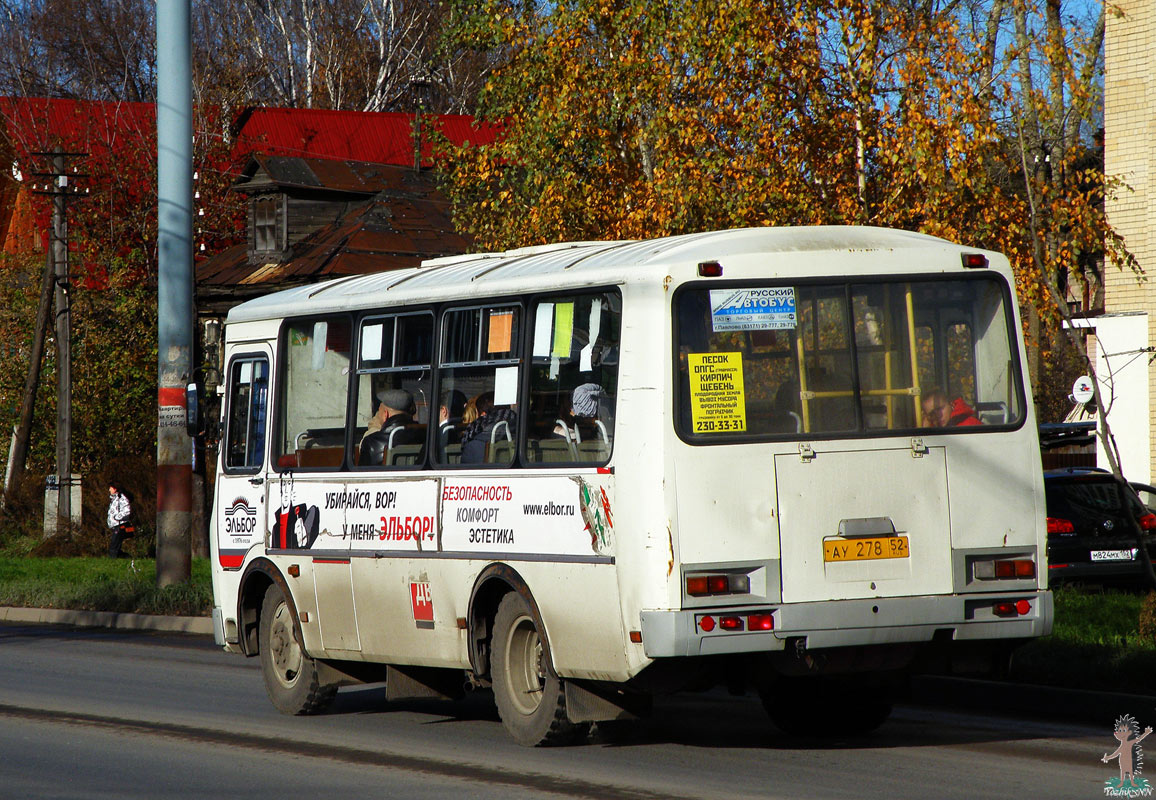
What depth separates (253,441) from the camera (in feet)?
41.3

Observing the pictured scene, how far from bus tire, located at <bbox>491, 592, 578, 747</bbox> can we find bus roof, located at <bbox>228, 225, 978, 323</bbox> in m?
1.88

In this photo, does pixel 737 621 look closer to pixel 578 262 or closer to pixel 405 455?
pixel 578 262

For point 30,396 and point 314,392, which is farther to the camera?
point 30,396

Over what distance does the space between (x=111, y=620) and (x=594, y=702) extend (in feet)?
40.3

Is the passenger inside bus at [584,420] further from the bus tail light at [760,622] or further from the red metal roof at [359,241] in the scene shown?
the red metal roof at [359,241]

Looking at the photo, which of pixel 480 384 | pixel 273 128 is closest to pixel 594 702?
pixel 480 384

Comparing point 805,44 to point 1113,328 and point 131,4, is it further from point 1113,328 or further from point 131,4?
point 131,4

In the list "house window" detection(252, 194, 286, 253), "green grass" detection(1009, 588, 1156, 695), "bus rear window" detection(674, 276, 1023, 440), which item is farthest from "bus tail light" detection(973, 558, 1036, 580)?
"house window" detection(252, 194, 286, 253)

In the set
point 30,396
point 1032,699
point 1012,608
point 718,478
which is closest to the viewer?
point 718,478

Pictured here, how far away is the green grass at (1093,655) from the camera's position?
11156 millimetres

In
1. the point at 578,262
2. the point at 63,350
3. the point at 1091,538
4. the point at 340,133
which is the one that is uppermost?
the point at 340,133

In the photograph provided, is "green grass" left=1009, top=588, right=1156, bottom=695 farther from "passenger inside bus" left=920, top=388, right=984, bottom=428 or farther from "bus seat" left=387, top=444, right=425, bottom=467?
"bus seat" left=387, top=444, right=425, bottom=467

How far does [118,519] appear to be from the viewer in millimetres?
31656

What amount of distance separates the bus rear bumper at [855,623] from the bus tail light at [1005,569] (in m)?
0.10
